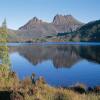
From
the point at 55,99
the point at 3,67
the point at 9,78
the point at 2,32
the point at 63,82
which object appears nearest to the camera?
the point at 55,99

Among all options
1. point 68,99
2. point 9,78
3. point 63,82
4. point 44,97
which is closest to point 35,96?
point 44,97

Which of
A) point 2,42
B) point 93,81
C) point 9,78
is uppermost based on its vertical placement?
point 2,42

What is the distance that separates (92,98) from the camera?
18.5 metres

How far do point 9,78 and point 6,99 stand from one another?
13.8 meters

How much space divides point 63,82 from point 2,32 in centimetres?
1676

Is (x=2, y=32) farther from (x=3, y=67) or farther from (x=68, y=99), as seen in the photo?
(x=68, y=99)

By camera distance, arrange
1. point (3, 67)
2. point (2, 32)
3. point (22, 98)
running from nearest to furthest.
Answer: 1. point (22, 98)
2. point (3, 67)
3. point (2, 32)

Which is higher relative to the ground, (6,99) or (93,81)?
(6,99)

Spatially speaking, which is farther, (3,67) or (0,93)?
(3,67)

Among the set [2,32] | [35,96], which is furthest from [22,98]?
[2,32]

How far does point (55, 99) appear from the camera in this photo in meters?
17.4

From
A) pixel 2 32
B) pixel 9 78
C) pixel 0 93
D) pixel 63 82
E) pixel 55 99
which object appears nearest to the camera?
pixel 55 99

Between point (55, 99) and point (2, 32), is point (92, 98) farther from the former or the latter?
point (2, 32)

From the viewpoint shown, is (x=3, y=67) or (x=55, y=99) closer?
(x=55, y=99)
